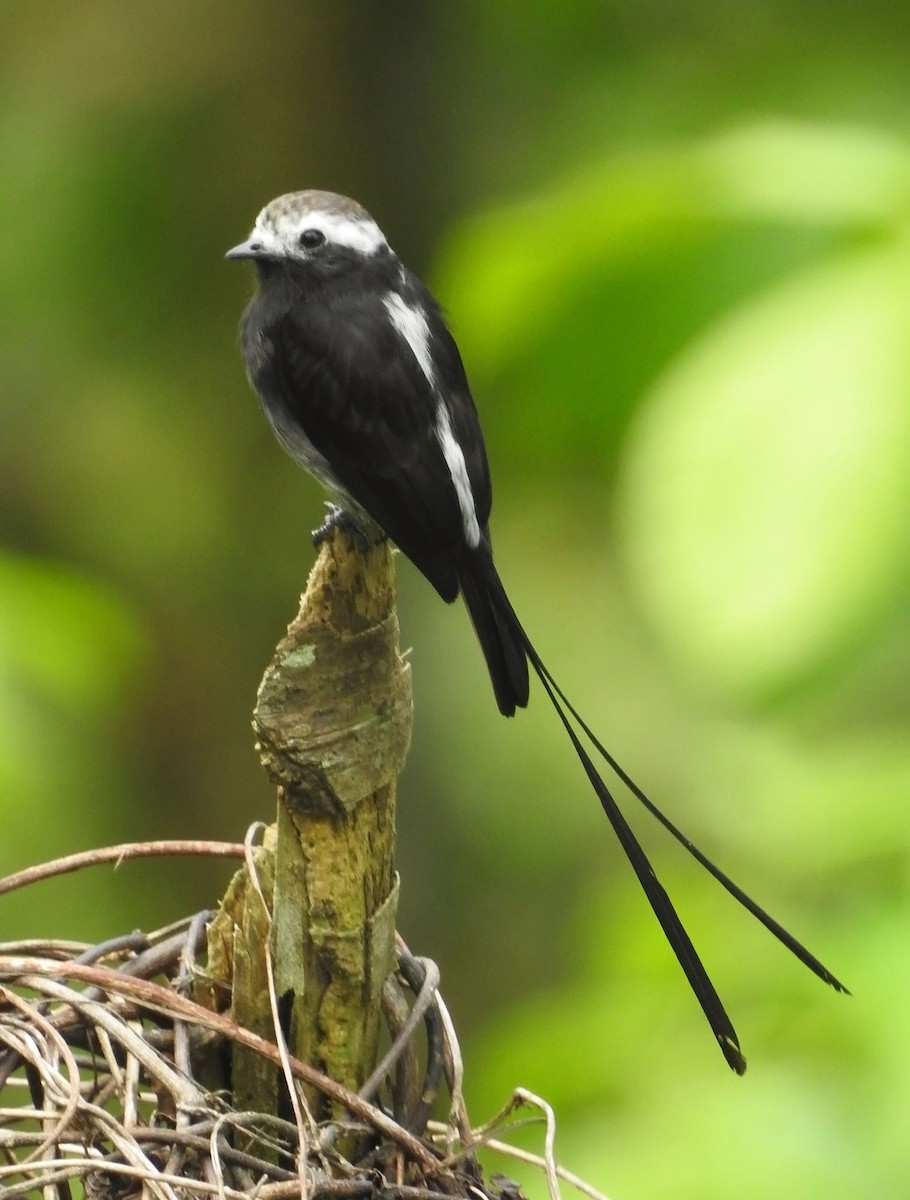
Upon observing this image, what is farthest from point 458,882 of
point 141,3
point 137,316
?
point 141,3

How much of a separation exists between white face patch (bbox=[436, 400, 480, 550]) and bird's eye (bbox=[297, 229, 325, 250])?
15.6 inches

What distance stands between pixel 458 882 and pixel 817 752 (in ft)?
6.71

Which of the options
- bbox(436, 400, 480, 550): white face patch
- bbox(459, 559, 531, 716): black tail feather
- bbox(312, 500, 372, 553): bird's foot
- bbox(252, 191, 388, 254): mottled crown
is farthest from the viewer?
bbox(252, 191, 388, 254): mottled crown

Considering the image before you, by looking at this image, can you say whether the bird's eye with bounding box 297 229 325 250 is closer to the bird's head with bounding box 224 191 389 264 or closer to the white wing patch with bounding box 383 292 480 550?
the bird's head with bounding box 224 191 389 264

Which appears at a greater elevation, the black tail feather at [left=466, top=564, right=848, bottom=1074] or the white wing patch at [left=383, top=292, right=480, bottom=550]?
the white wing patch at [left=383, top=292, right=480, bottom=550]

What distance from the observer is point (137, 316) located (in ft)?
15.5

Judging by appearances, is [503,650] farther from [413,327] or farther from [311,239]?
[311,239]

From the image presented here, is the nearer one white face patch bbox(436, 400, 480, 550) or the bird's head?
white face patch bbox(436, 400, 480, 550)

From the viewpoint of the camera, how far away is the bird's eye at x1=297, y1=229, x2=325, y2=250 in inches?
108

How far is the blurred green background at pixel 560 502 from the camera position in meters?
1.62

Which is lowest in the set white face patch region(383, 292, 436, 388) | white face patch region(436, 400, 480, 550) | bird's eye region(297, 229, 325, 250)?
white face patch region(436, 400, 480, 550)

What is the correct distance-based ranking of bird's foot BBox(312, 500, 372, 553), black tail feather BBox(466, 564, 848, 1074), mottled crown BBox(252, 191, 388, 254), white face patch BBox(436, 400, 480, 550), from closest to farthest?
black tail feather BBox(466, 564, 848, 1074), bird's foot BBox(312, 500, 372, 553), white face patch BBox(436, 400, 480, 550), mottled crown BBox(252, 191, 388, 254)

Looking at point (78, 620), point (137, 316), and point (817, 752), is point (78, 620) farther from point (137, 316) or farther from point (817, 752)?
point (137, 316)

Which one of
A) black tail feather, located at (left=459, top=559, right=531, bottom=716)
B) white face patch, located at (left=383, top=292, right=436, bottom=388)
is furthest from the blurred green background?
black tail feather, located at (left=459, top=559, right=531, bottom=716)
